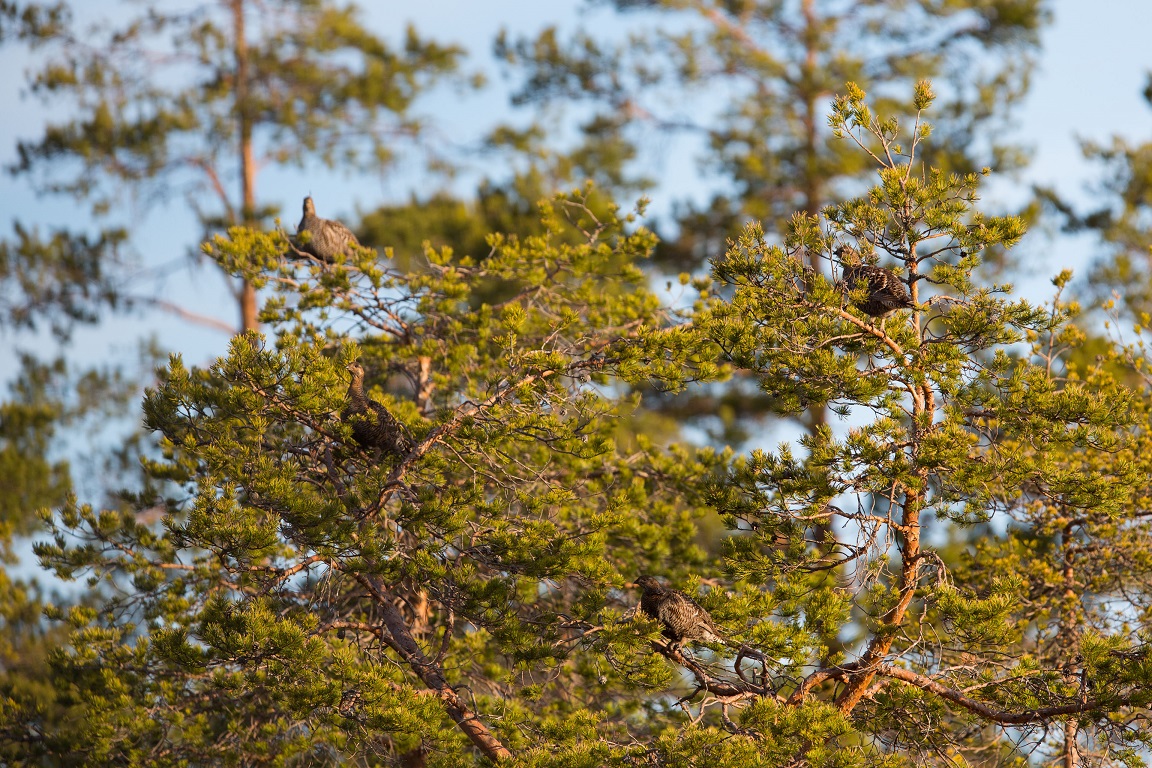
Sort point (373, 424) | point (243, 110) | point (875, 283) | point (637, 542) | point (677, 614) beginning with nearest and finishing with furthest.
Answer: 1. point (875, 283)
2. point (677, 614)
3. point (373, 424)
4. point (637, 542)
5. point (243, 110)

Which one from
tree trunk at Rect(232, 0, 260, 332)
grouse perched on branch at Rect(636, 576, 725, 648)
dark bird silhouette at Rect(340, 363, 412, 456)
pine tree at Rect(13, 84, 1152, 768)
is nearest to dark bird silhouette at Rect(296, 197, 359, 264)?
pine tree at Rect(13, 84, 1152, 768)

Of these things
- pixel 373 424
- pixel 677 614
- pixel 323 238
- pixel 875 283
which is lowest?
pixel 677 614

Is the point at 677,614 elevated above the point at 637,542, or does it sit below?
below

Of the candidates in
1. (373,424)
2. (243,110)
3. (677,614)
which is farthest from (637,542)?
(243,110)

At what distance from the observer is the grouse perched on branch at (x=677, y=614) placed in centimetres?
618

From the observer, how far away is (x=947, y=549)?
1226 centimetres

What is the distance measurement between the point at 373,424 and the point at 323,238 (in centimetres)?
160

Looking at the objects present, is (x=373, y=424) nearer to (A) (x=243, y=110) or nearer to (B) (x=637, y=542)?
(B) (x=637, y=542)

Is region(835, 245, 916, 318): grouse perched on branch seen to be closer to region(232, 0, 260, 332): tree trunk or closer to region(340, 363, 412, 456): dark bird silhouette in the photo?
Result: region(340, 363, 412, 456): dark bird silhouette

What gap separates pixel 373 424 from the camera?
261 inches

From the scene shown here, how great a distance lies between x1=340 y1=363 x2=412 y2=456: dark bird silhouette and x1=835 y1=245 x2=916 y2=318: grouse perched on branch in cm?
255

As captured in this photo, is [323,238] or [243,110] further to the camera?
[243,110]

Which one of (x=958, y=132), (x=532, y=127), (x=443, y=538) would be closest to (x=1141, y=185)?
(x=958, y=132)

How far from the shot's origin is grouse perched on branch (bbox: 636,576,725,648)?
6.18 m
